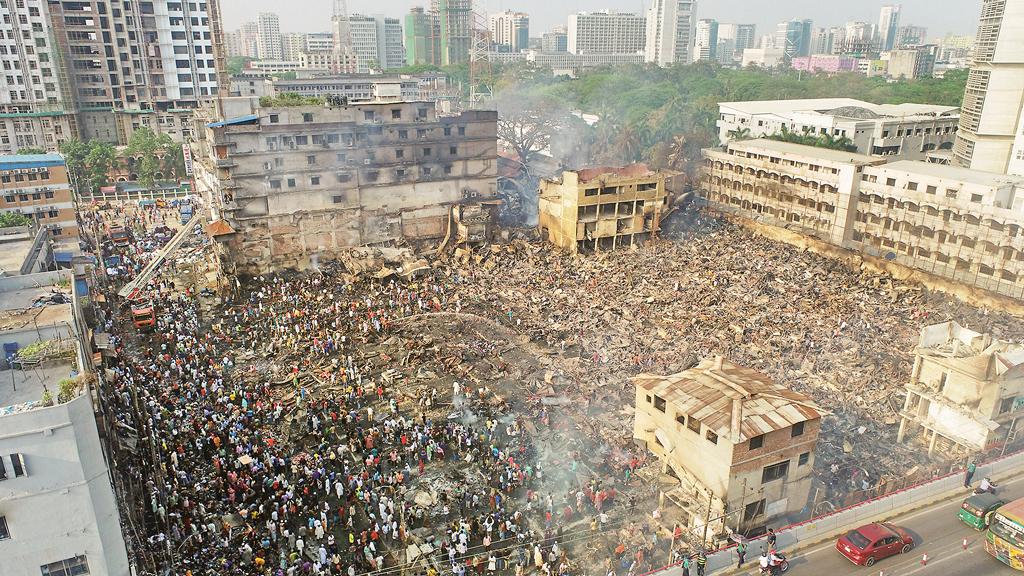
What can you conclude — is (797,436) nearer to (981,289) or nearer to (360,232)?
(981,289)

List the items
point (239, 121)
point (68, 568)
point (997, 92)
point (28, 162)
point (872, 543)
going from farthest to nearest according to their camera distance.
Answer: point (997, 92)
point (239, 121)
point (28, 162)
point (872, 543)
point (68, 568)

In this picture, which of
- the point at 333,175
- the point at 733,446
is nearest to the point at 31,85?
the point at 333,175

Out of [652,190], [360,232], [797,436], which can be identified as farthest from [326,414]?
[652,190]

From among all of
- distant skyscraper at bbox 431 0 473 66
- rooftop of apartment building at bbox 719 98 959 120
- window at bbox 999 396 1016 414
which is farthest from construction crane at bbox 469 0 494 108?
window at bbox 999 396 1016 414

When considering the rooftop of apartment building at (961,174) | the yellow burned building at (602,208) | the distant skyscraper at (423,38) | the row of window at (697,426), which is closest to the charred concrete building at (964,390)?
the row of window at (697,426)

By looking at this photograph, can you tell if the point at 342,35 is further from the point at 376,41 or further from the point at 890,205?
the point at 890,205

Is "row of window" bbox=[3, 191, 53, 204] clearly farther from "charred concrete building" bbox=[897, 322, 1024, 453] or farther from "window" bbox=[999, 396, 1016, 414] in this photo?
"window" bbox=[999, 396, 1016, 414]
